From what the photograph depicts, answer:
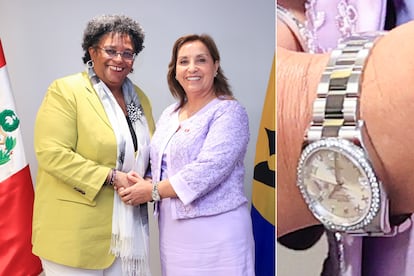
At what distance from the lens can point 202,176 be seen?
1.56 meters

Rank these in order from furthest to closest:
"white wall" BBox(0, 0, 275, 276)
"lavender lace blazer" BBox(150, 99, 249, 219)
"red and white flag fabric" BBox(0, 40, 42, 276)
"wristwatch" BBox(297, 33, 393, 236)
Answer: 1. "red and white flag fabric" BBox(0, 40, 42, 276)
2. "white wall" BBox(0, 0, 275, 276)
3. "lavender lace blazer" BBox(150, 99, 249, 219)
4. "wristwatch" BBox(297, 33, 393, 236)

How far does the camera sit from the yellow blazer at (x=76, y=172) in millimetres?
1654

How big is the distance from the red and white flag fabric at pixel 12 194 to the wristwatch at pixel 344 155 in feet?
3.41

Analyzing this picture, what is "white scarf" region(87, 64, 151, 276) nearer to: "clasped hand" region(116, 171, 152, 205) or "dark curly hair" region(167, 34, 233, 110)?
"clasped hand" region(116, 171, 152, 205)

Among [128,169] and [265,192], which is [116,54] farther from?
[265,192]

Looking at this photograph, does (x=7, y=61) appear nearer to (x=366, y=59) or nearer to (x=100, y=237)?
(x=100, y=237)

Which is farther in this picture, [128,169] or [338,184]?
[128,169]

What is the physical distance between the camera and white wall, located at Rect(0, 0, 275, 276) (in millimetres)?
1674

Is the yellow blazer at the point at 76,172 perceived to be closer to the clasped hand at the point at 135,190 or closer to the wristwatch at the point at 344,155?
the clasped hand at the point at 135,190

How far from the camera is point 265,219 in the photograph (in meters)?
1.67

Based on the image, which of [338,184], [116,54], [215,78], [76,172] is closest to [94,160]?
[76,172]

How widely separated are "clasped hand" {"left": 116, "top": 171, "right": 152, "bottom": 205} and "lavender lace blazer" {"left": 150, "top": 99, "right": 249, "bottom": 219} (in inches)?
2.1

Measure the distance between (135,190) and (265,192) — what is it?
404mm

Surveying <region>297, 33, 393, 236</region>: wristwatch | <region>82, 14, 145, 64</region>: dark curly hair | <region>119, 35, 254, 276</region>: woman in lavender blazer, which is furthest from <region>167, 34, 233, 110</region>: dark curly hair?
<region>297, 33, 393, 236</region>: wristwatch
